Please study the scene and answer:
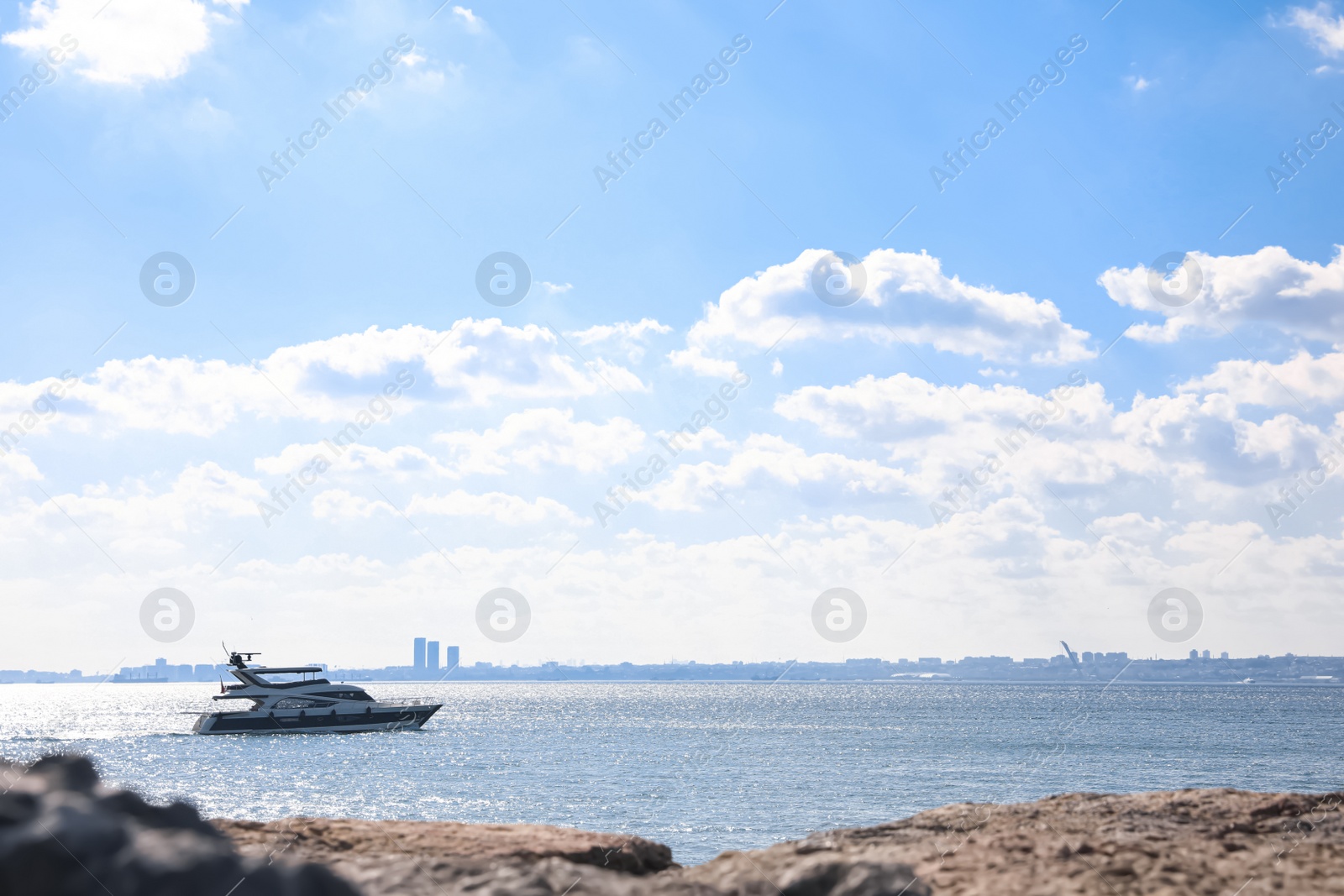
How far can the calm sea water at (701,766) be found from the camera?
36.8 m

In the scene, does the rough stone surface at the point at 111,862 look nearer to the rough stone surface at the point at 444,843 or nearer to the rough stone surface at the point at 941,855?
the rough stone surface at the point at 941,855

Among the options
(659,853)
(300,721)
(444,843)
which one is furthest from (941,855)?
(300,721)

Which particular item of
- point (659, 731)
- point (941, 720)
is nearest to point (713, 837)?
point (659, 731)

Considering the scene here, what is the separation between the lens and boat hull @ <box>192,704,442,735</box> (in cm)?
6675

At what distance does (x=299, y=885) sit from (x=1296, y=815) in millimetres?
9792

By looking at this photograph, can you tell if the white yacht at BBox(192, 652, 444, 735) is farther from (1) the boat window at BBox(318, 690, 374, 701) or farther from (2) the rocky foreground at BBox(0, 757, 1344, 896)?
(2) the rocky foreground at BBox(0, 757, 1344, 896)

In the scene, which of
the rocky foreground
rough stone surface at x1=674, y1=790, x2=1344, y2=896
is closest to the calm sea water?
the rocky foreground

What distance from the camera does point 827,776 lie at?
4728 cm

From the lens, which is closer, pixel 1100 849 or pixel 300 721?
pixel 1100 849

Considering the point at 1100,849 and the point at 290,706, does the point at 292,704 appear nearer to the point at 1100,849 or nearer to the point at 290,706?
A: the point at 290,706

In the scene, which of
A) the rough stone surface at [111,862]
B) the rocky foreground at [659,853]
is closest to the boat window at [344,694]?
the rocky foreground at [659,853]

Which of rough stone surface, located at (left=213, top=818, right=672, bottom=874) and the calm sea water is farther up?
rough stone surface, located at (left=213, top=818, right=672, bottom=874)

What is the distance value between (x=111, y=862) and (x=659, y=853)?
499 cm

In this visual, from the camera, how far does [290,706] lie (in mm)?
66500
